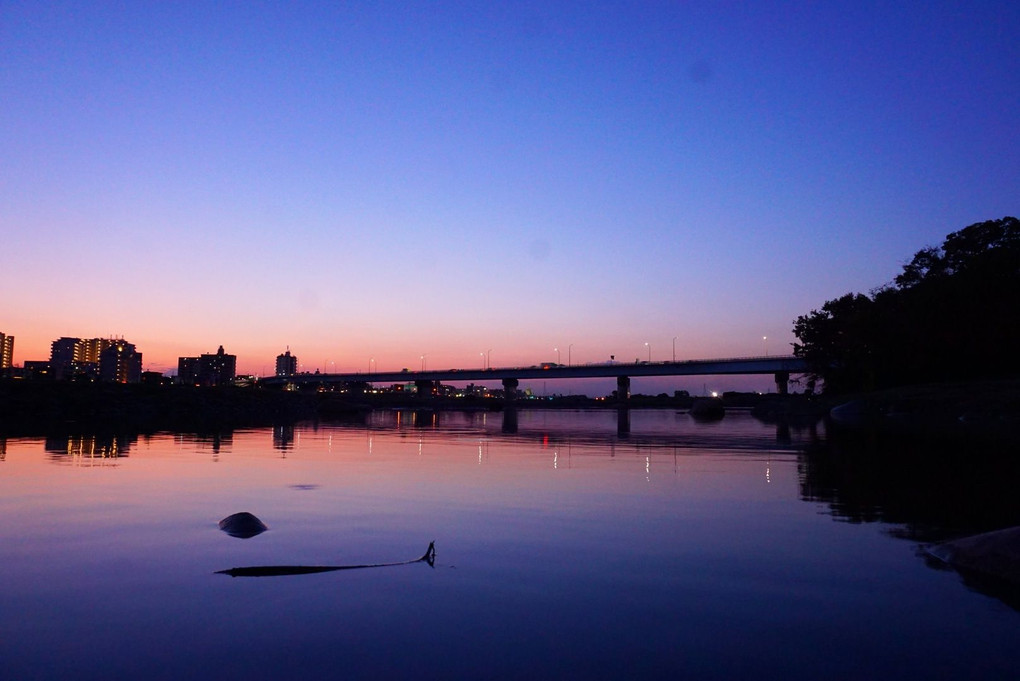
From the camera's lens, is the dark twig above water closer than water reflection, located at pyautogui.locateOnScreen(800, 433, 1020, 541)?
Yes

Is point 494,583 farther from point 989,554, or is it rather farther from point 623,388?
point 623,388

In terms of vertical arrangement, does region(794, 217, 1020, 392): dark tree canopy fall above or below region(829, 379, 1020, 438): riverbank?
above

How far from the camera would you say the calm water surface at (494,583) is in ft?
27.8

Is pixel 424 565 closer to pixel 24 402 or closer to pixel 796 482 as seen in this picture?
pixel 796 482

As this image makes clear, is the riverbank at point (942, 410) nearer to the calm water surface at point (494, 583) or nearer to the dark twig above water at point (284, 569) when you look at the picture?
the calm water surface at point (494, 583)

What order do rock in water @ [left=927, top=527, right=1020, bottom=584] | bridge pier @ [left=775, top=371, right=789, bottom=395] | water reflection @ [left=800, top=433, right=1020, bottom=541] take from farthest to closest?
bridge pier @ [left=775, top=371, right=789, bottom=395] < water reflection @ [left=800, top=433, right=1020, bottom=541] < rock in water @ [left=927, top=527, right=1020, bottom=584]

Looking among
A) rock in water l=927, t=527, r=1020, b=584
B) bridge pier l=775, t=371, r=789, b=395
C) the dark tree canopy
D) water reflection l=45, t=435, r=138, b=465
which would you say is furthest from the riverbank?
bridge pier l=775, t=371, r=789, b=395

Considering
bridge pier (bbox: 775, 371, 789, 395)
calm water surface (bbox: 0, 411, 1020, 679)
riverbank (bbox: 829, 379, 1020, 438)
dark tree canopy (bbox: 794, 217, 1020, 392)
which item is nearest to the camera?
calm water surface (bbox: 0, 411, 1020, 679)

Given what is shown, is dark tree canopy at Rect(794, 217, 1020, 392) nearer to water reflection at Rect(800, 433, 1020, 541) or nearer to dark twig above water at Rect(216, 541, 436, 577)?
water reflection at Rect(800, 433, 1020, 541)

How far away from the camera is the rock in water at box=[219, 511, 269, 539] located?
15.2 metres

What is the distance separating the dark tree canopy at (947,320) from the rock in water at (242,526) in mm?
Result: 85535

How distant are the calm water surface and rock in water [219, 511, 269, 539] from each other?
259 mm

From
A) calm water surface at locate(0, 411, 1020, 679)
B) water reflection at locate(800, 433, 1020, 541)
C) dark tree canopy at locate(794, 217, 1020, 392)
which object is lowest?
calm water surface at locate(0, 411, 1020, 679)

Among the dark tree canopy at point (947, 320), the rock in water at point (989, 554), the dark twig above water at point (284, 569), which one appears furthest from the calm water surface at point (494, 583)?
the dark tree canopy at point (947, 320)
